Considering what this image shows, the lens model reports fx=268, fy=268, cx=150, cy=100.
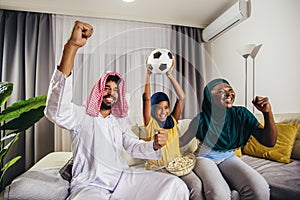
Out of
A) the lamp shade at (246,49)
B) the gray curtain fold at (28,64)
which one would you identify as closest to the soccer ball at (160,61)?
the lamp shade at (246,49)

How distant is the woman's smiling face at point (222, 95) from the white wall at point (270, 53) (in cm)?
3

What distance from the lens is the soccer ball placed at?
2.84ft

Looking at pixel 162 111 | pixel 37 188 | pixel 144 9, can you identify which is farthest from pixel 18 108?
pixel 144 9

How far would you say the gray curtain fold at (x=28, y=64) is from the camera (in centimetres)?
164

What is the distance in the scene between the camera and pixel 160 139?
2.75 ft

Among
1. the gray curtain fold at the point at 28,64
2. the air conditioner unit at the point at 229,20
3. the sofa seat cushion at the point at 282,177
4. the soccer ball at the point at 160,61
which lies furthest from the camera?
the gray curtain fold at the point at 28,64

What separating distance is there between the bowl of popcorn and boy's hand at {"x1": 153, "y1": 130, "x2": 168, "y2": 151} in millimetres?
62

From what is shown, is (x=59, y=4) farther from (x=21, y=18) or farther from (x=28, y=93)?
(x=28, y=93)

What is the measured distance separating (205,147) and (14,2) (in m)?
1.45

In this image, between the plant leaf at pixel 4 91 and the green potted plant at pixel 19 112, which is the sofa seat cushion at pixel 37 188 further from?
the plant leaf at pixel 4 91

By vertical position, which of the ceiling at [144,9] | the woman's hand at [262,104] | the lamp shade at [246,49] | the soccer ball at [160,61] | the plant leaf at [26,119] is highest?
the ceiling at [144,9]

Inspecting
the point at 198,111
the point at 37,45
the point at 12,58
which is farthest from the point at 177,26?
the point at 12,58

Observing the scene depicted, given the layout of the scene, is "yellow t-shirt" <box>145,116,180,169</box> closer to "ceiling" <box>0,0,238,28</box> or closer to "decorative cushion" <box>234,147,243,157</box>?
"decorative cushion" <box>234,147,243,157</box>

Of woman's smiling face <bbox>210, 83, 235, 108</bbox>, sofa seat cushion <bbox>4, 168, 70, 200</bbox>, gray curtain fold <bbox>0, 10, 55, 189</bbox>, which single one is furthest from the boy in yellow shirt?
gray curtain fold <bbox>0, 10, 55, 189</bbox>
